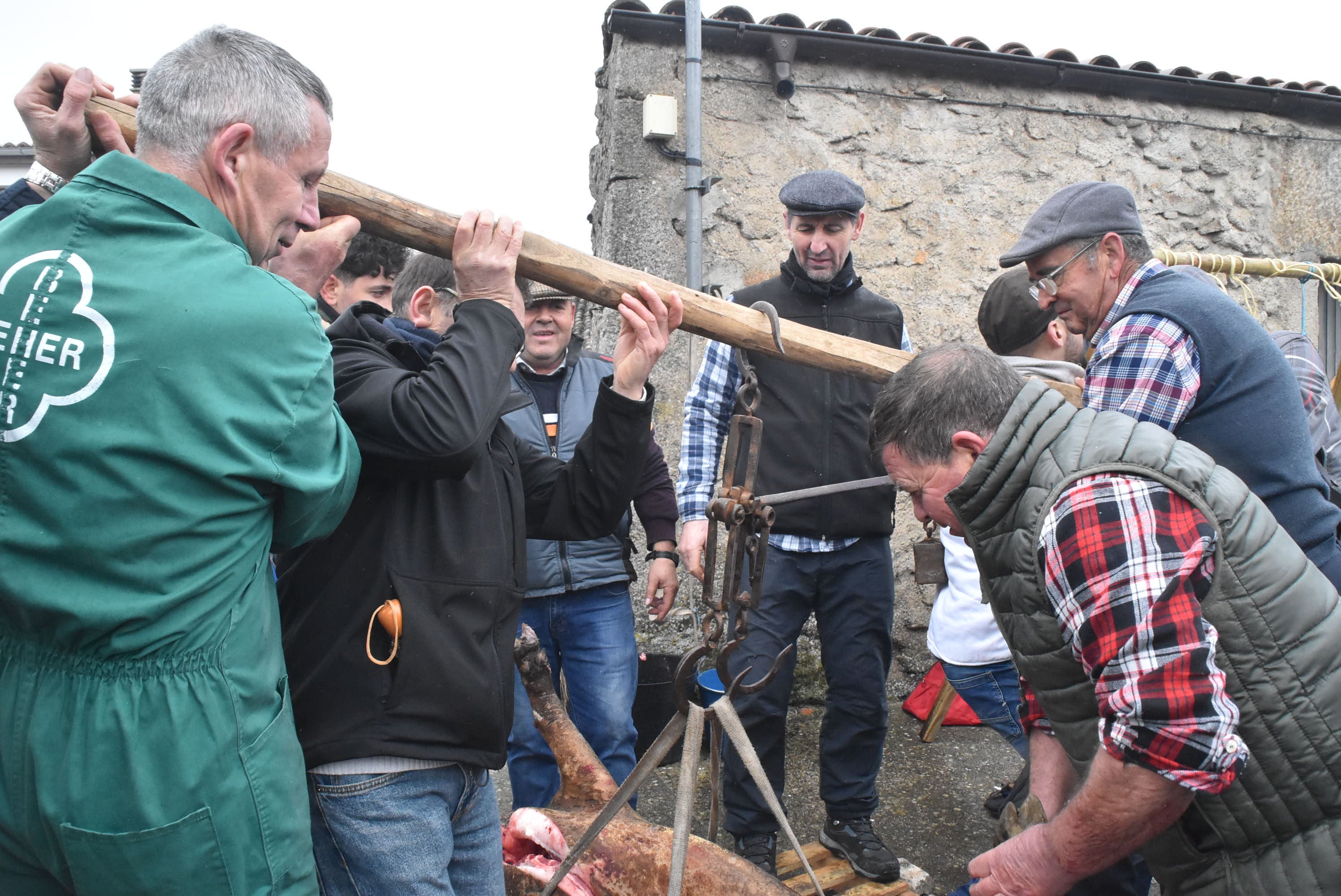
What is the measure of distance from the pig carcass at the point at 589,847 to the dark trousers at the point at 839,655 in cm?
83

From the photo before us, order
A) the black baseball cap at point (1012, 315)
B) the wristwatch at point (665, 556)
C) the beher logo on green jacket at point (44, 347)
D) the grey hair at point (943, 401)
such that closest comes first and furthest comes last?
the beher logo on green jacket at point (44, 347), the grey hair at point (943, 401), the black baseball cap at point (1012, 315), the wristwatch at point (665, 556)

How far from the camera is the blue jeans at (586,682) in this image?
3.22m

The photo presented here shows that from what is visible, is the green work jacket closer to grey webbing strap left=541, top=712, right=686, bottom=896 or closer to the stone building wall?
grey webbing strap left=541, top=712, right=686, bottom=896

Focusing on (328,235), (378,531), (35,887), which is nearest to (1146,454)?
(378,531)

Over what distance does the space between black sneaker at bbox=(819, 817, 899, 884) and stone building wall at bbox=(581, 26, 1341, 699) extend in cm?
142

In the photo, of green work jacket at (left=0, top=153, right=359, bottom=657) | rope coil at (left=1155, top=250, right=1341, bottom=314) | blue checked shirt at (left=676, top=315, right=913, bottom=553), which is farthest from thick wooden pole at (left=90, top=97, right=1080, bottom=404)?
rope coil at (left=1155, top=250, right=1341, bottom=314)

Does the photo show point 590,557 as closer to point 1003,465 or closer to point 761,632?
point 761,632

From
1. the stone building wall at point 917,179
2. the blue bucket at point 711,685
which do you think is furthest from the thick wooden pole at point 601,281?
the stone building wall at point 917,179

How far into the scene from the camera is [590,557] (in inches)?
131

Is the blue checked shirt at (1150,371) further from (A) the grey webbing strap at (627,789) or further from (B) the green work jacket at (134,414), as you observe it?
(B) the green work jacket at (134,414)

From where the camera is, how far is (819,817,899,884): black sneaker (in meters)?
3.23

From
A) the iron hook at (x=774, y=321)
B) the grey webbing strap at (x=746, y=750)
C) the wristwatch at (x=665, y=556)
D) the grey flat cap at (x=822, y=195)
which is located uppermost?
the grey flat cap at (x=822, y=195)

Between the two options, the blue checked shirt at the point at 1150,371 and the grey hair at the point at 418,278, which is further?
the grey hair at the point at 418,278

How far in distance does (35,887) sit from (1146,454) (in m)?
1.76
